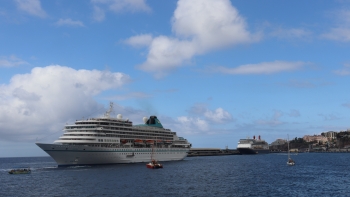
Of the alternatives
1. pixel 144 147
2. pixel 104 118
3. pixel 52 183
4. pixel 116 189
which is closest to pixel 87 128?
pixel 104 118

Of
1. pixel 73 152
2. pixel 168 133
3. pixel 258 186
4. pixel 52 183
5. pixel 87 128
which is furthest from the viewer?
pixel 168 133

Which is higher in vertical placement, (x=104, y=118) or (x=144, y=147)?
(x=104, y=118)

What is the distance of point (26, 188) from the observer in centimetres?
4950

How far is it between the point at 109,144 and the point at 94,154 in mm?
6583

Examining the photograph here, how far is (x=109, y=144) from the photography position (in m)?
89.3

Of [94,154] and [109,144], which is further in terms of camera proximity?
[109,144]

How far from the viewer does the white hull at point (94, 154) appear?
78375mm

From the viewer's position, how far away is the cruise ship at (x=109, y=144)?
80.0 metres

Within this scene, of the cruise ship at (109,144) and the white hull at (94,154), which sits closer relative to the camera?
the white hull at (94,154)

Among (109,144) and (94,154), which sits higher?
(109,144)

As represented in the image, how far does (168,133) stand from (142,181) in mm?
61056

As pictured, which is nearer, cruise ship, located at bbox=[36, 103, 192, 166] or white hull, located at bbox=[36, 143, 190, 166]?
white hull, located at bbox=[36, 143, 190, 166]

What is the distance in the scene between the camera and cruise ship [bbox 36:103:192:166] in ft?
262

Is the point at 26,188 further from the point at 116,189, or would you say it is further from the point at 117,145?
the point at 117,145
